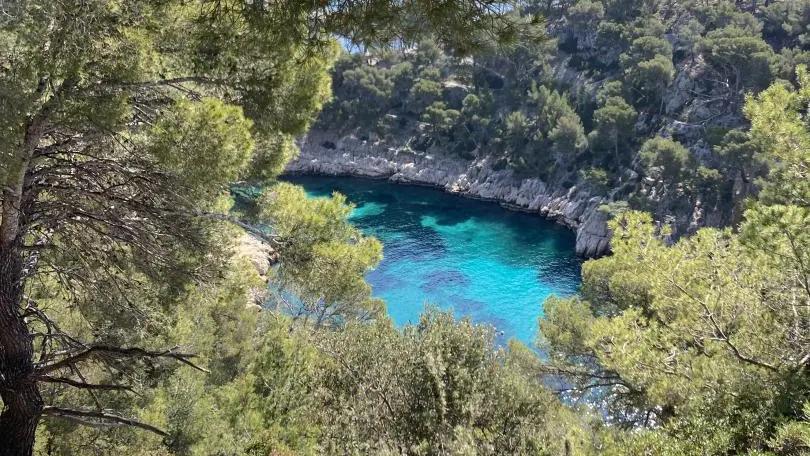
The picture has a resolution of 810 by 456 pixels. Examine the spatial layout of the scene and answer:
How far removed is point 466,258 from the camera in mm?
32219

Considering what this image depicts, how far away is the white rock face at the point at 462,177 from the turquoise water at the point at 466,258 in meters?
1.25

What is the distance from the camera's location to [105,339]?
18.8 feet

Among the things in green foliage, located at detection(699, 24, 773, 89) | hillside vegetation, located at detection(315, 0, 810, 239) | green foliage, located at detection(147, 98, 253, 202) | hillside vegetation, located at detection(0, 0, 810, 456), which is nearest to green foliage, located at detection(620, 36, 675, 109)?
hillside vegetation, located at detection(315, 0, 810, 239)

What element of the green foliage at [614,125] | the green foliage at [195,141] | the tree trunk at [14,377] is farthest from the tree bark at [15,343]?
the green foliage at [614,125]

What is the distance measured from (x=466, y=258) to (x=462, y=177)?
16.2 metres

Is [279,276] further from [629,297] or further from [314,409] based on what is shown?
[629,297]

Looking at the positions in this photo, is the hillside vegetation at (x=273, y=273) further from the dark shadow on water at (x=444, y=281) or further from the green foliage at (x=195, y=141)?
the dark shadow on water at (x=444, y=281)

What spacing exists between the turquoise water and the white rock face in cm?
125

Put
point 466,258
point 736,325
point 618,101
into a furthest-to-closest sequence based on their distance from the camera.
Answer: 1. point 618,101
2. point 466,258
3. point 736,325

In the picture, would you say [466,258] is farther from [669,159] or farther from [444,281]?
[669,159]

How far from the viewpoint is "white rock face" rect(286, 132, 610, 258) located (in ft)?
111

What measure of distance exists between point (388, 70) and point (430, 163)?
1178cm

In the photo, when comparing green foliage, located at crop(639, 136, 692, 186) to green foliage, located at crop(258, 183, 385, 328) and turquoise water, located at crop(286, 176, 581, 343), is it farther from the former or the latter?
green foliage, located at crop(258, 183, 385, 328)

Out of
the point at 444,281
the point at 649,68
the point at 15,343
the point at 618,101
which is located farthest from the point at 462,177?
the point at 15,343
